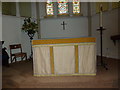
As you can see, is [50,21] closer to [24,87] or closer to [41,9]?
[41,9]

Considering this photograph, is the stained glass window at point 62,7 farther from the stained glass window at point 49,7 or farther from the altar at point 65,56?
the altar at point 65,56

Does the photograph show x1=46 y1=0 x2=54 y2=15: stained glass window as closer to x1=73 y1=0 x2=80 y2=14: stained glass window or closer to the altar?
x1=73 y1=0 x2=80 y2=14: stained glass window

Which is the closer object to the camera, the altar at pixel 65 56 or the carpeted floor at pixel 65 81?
the carpeted floor at pixel 65 81

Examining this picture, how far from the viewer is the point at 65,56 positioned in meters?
3.70

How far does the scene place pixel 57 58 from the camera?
3721mm

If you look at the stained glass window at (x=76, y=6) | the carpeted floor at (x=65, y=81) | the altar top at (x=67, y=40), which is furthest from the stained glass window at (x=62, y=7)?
the carpeted floor at (x=65, y=81)

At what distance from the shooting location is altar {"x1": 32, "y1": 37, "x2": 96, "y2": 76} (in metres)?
3.62

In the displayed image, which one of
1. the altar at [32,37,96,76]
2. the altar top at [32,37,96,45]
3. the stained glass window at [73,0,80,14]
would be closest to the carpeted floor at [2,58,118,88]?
the altar at [32,37,96,76]

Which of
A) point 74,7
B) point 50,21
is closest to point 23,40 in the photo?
point 50,21

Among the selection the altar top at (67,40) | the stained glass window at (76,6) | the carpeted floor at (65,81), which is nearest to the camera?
the carpeted floor at (65,81)

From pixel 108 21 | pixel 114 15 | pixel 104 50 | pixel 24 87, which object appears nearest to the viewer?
pixel 24 87

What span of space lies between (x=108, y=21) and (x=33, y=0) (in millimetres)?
4021

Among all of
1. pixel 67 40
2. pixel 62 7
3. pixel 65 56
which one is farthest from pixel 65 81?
pixel 62 7

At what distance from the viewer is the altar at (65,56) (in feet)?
11.9
